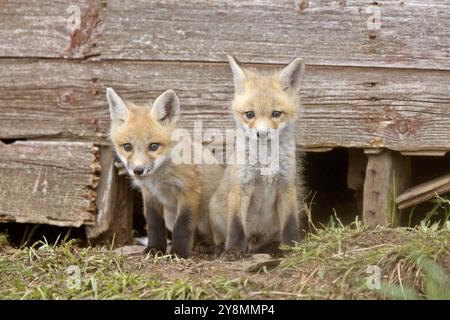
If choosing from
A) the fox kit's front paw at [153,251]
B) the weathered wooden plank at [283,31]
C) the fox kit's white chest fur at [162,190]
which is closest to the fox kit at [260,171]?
the fox kit's white chest fur at [162,190]

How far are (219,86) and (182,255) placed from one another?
1.43 metres

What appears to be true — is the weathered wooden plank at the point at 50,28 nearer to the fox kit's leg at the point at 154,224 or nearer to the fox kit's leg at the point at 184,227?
the fox kit's leg at the point at 154,224

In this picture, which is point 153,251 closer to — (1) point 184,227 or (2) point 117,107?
(1) point 184,227

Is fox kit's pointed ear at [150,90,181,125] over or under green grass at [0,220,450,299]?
over

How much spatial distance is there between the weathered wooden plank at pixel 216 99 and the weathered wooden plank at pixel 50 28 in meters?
0.10

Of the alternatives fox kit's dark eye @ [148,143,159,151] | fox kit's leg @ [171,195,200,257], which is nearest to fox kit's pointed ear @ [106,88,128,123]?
fox kit's dark eye @ [148,143,159,151]

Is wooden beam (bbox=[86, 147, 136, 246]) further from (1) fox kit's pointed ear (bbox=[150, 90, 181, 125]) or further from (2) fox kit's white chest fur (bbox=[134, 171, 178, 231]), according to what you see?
(1) fox kit's pointed ear (bbox=[150, 90, 181, 125])

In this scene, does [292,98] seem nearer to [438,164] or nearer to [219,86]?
[219,86]

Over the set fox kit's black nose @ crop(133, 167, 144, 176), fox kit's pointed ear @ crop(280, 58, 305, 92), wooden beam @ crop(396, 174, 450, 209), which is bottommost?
wooden beam @ crop(396, 174, 450, 209)

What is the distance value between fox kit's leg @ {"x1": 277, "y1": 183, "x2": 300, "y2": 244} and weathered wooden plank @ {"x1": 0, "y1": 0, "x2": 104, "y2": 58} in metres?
1.90

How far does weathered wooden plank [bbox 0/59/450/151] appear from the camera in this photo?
18.1ft

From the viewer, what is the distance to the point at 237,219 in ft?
16.1

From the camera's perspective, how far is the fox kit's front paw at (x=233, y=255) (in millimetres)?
4734

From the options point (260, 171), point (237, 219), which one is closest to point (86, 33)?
point (260, 171)
